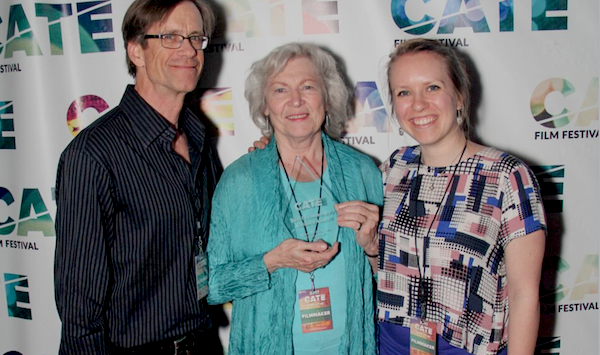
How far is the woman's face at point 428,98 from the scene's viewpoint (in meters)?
1.61

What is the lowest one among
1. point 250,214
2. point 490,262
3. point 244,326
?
point 244,326

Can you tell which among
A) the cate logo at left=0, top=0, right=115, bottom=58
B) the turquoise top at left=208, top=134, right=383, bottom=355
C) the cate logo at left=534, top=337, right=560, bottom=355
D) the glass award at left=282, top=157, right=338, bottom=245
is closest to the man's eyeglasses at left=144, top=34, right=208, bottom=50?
the turquoise top at left=208, top=134, right=383, bottom=355

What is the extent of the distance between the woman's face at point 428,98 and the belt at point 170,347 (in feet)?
3.71

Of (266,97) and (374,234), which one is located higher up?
(266,97)

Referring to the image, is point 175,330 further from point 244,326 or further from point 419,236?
point 419,236

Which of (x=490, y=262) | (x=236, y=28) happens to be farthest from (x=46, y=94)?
(x=490, y=262)

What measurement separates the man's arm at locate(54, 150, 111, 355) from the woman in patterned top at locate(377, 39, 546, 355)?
100 cm

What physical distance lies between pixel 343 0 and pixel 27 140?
1894mm

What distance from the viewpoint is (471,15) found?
245 cm

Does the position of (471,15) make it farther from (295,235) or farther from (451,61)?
(295,235)

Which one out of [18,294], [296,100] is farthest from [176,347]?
[18,294]

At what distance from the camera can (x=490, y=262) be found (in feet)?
4.94

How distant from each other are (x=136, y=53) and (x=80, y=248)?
2.51ft

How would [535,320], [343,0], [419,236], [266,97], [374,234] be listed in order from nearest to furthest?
[535,320] < [419,236] < [374,234] < [266,97] < [343,0]
